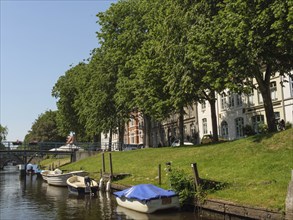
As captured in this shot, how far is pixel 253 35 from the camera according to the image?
23969mm

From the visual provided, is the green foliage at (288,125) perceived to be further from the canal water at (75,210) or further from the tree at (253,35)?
the canal water at (75,210)

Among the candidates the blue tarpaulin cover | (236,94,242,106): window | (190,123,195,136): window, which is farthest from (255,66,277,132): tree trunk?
(190,123,195,136): window

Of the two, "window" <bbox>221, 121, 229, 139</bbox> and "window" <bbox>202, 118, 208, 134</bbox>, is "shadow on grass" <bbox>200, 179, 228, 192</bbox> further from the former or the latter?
"window" <bbox>202, 118, 208, 134</bbox>

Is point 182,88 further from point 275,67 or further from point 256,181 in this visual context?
point 256,181

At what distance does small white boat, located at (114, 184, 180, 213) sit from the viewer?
18.9 metres

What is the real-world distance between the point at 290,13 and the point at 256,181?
9.33 meters

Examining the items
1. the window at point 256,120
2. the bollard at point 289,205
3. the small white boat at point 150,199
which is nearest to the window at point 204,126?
the window at point 256,120

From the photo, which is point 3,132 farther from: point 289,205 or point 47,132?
point 289,205

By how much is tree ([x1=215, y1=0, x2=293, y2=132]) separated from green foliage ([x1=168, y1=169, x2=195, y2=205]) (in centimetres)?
884

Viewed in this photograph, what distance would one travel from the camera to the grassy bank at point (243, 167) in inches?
686

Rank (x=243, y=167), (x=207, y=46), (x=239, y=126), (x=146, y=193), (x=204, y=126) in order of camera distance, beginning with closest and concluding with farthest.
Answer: (x=146, y=193), (x=243, y=167), (x=207, y=46), (x=239, y=126), (x=204, y=126)

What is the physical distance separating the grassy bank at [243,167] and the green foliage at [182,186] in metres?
1.10

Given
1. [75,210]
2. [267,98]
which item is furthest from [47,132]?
[75,210]

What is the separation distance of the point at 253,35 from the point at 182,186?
10.8m
